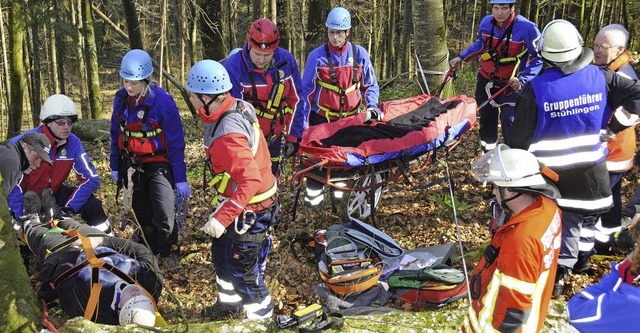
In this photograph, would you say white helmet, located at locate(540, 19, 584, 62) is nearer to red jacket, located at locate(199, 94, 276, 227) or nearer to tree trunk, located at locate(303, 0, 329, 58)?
red jacket, located at locate(199, 94, 276, 227)

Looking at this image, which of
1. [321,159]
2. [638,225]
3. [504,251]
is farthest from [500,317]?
[321,159]

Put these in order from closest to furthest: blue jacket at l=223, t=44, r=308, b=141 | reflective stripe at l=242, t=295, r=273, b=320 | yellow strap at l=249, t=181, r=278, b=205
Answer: yellow strap at l=249, t=181, r=278, b=205 → reflective stripe at l=242, t=295, r=273, b=320 → blue jacket at l=223, t=44, r=308, b=141

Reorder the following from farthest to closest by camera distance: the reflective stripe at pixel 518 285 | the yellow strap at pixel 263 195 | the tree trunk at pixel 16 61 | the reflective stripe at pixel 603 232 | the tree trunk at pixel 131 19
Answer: the tree trunk at pixel 16 61
the tree trunk at pixel 131 19
the reflective stripe at pixel 603 232
the yellow strap at pixel 263 195
the reflective stripe at pixel 518 285

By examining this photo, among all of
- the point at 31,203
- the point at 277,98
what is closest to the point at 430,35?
the point at 277,98

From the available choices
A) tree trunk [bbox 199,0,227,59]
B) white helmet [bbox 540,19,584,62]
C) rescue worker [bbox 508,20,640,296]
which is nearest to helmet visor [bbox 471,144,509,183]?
rescue worker [bbox 508,20,640,296]

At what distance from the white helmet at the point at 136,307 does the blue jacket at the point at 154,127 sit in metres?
1.56

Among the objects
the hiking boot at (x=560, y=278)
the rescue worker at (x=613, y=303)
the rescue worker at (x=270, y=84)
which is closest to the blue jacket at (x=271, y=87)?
the rescue worker at (x=270, y=84)

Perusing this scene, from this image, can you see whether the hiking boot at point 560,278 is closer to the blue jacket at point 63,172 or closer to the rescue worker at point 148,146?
the rescue worker at point 148,146

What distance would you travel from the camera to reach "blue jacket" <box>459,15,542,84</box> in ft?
19.3

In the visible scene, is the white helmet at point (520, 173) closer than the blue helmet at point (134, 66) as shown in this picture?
Yes

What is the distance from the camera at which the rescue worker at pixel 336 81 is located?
5879 millimetres

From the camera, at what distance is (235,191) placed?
11.8ft

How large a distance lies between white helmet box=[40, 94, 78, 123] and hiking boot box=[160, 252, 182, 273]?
196 cm

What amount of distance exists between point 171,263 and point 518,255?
428 cm
